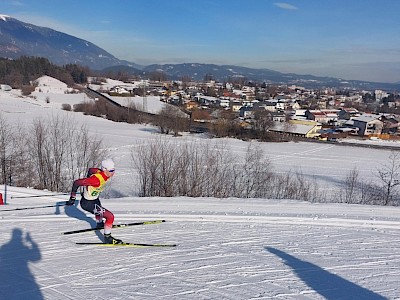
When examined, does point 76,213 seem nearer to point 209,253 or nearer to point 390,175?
point 209,253

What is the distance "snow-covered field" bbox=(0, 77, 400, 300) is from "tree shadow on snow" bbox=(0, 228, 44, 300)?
0.05ft

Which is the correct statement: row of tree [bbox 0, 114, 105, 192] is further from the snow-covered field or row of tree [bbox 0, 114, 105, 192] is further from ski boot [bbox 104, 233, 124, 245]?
ski boot [bbox 104, 233, 124, 245]

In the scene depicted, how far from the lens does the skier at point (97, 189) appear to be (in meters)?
7.08

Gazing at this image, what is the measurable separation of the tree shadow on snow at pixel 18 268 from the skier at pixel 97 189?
1273 mm

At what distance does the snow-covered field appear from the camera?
18.4ft

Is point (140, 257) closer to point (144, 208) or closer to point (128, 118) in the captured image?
point (144, 208)

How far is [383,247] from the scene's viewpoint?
768cm

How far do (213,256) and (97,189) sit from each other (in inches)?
107

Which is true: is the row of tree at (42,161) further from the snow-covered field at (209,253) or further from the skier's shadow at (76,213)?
the skier's shadow at (76,213)

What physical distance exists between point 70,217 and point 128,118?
173 ft

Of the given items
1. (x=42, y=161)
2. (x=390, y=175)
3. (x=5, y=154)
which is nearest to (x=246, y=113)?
(x=390, y=175)

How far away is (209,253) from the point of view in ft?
23.1

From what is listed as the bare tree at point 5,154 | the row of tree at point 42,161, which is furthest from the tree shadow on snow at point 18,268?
the bare tree at point 5,154

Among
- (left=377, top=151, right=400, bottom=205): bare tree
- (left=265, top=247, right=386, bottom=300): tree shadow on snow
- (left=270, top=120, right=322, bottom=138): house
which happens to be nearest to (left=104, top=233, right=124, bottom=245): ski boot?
(left=265, top=247, right=386, bottom=300): tree shadow on snow
